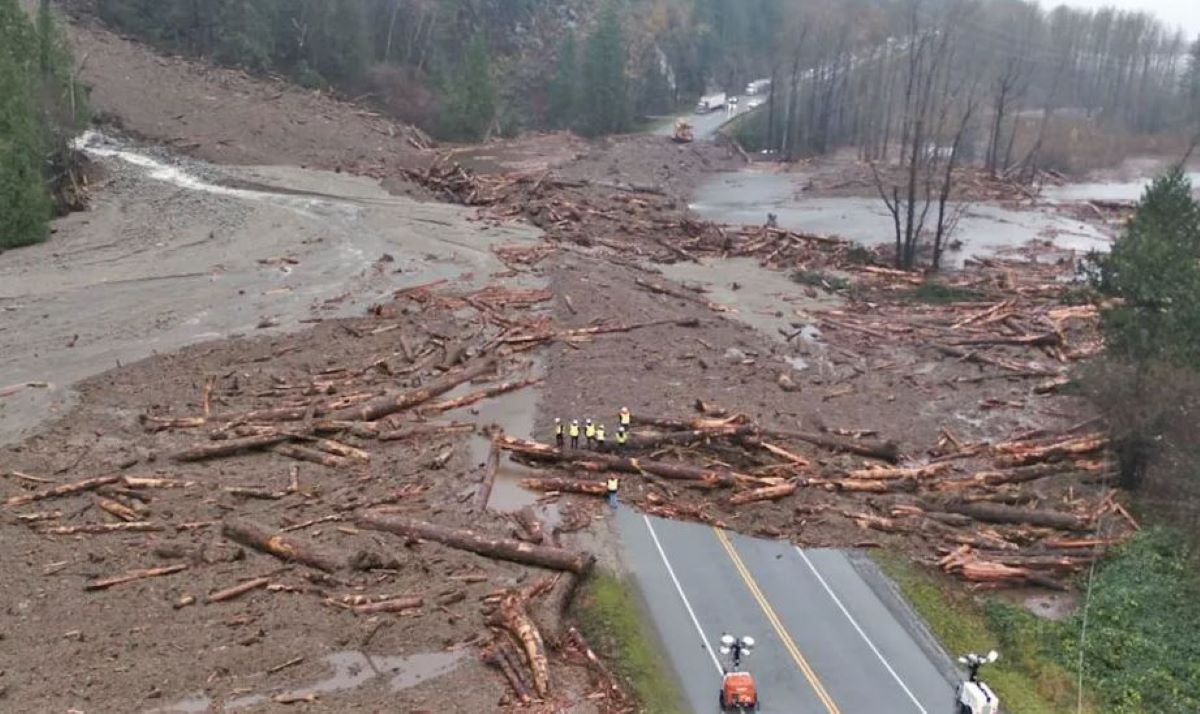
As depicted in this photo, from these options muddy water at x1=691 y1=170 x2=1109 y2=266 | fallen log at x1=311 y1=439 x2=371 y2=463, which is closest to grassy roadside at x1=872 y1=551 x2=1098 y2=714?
fallen log at x1=311 y1=439 x2=371 y2=463

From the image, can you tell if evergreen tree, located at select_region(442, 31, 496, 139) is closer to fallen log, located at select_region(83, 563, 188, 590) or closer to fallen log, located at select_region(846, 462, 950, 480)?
fallen log, located at select_region(846, 462, 950, 480)

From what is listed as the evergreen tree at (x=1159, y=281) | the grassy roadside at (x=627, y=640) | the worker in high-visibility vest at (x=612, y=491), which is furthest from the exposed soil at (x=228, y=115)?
the grassy roadside at (x=627, y=640)

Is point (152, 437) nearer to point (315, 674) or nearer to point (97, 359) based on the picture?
point (97, 359)

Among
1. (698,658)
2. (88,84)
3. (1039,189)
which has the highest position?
(88,84)

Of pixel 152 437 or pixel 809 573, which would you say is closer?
pixel 809 573

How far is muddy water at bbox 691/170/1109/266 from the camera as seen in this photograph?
6316cm

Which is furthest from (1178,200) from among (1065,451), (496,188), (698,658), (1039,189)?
(1039,189)

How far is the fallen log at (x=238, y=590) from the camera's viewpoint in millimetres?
19453

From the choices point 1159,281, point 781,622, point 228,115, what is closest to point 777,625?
point 781,622

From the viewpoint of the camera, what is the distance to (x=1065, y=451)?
28.4 metres

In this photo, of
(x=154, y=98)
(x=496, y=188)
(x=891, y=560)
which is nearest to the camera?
(x=891, y=560)

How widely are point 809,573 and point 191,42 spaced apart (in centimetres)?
7313

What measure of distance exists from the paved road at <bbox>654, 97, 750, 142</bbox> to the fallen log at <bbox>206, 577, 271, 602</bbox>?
280ft

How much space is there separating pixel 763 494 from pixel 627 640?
7.05 meters
